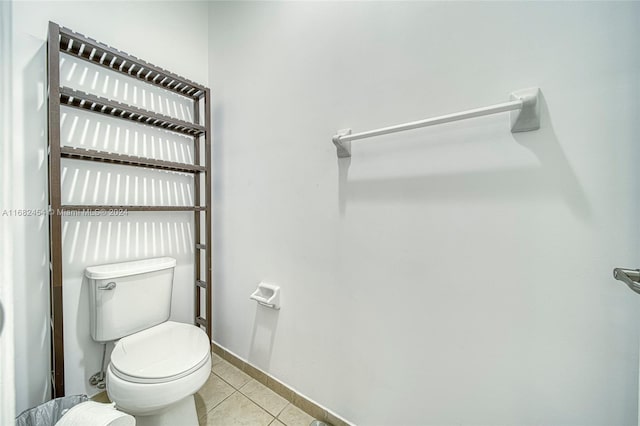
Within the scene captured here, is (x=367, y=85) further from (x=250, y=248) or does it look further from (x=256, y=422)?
(x=256, y=422)

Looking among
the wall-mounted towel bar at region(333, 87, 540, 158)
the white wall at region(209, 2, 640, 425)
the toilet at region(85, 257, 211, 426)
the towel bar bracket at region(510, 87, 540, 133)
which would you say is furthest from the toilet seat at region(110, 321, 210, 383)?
the towel bar bracket at region(510, 87, 540, 133)

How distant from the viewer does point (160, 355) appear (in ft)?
3.32

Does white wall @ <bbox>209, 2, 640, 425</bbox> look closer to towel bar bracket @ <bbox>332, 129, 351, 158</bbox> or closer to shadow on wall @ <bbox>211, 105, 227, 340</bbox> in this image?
towel bar bracket @ <bbox>332, 129, 351, 158</bbox>

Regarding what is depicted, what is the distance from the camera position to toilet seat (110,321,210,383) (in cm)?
90

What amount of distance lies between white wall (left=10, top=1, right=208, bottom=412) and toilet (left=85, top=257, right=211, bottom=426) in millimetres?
111

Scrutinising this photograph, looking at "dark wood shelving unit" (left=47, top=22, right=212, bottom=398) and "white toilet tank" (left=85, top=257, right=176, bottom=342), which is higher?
"dark wood shelving unit" (left=47, top=22, right=212, bottom=398)

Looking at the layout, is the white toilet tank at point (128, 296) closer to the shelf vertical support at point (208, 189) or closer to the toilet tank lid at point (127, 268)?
the toilet tank lid at point (127, 268)

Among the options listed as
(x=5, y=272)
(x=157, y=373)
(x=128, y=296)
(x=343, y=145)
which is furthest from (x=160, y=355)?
(x=343, y=145)

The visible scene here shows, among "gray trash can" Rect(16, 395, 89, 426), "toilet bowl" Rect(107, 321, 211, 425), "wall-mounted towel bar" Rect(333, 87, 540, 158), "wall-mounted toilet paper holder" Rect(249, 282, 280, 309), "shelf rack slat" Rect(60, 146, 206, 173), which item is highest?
"wall-mounted towel bar" Rect(333, 87, 540, 158)

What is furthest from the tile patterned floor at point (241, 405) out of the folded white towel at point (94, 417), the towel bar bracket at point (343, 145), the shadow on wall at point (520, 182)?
the towel bar bracket at point (343, 145)

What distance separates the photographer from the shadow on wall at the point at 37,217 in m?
1.05

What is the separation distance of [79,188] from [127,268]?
0.47 metres

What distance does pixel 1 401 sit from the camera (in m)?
0.40

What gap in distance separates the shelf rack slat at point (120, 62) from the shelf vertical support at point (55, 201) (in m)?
0.07
